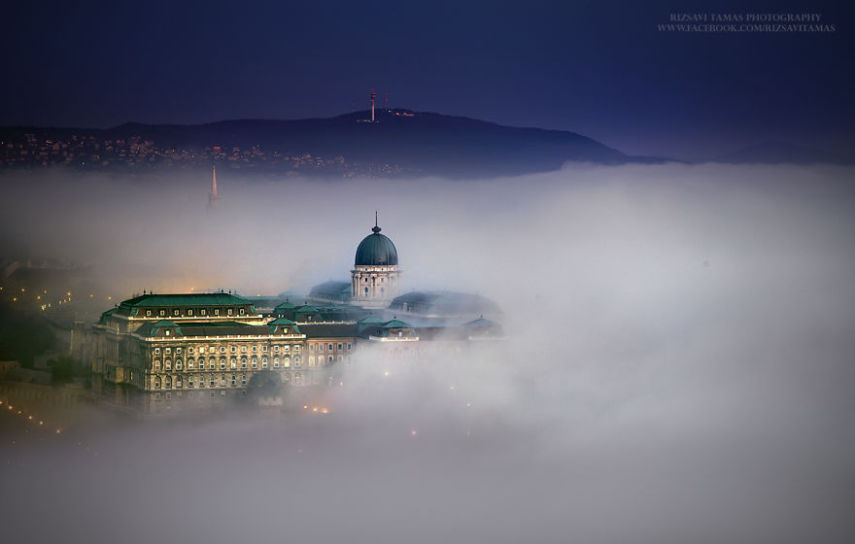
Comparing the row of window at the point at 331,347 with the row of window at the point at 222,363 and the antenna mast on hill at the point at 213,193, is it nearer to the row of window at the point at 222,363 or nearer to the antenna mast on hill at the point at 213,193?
the row of window at the point at 222,363

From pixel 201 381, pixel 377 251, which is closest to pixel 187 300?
pixel 201 381

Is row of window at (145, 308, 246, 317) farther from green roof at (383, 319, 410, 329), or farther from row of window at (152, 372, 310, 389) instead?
green roof at (383, 319, 410, 329)

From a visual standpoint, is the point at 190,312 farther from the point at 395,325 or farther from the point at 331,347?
the point at 395,325

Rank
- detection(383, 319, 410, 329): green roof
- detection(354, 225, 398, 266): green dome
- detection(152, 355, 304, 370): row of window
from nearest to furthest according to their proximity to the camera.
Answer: detection(152, 355, 304, 370): row of window, detection(383, 319, 410, 329): green roof, detection(354, 225, 398, 266): green dome

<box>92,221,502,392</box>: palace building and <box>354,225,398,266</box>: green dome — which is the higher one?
<box>354,225,398,266</box>: green dome

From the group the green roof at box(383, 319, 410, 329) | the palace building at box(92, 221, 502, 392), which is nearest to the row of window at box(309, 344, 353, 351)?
the palace building at box(92, 221, 502, 392)
